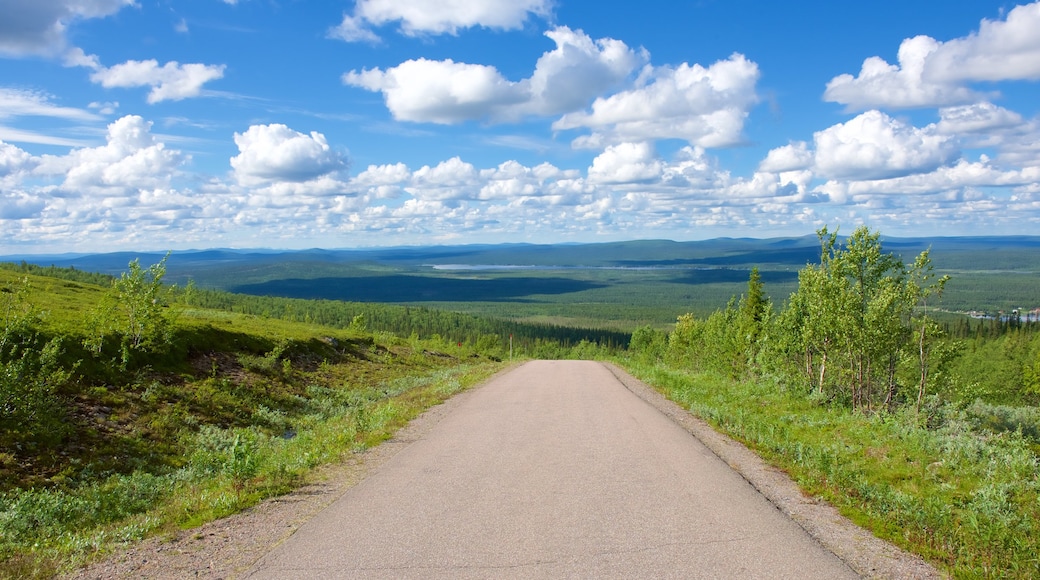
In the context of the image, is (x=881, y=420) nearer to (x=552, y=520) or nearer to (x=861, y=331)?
(x=861, y=331)

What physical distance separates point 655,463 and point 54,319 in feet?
78.0

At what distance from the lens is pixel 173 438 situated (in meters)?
17.8

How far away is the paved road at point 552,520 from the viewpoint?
6.24 meters

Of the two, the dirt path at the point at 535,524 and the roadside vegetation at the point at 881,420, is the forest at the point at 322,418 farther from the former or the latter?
the dirt path at the point at 535,524

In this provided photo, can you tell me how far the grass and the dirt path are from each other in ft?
1.62

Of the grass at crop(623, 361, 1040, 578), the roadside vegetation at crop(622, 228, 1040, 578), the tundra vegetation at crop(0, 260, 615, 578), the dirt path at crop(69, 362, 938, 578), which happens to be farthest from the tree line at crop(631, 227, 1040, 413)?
the tundra vegetation at crop(0, 260, 615, 578)

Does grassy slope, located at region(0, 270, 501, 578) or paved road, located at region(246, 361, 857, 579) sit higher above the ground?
paved road, located at region(246, 361, 857, 579)

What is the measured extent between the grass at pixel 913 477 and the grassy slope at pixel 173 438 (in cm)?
831

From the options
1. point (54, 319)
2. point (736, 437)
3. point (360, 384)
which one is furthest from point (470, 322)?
point (736, 437)

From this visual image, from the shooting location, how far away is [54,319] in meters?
23.3

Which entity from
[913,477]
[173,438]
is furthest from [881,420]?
[173,438]

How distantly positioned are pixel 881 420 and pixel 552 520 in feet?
40.7

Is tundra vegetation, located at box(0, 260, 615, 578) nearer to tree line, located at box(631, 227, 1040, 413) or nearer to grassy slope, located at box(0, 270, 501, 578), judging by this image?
grassy slope, located at box(0, 270, 501, 578)

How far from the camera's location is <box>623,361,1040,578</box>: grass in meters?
6.92
